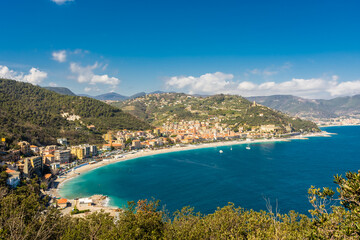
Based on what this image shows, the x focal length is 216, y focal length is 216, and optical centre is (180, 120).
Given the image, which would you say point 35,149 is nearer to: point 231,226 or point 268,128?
point 231,226

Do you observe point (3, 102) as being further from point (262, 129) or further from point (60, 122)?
point (262, 129)

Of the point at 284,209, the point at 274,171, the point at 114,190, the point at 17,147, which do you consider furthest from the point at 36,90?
the point at 284,209

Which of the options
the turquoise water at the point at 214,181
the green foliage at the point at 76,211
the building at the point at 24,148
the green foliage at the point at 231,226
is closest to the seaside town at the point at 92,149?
the building at the point at 24,148

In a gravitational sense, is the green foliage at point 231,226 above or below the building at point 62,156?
above

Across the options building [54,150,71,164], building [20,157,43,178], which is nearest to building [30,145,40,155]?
building [54,150,71,164]

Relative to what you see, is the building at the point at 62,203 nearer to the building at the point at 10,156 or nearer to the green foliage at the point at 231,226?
the green foliage at the point at 231,226

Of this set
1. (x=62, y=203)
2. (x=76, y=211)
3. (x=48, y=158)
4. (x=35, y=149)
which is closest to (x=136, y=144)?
(x=35, y=149)

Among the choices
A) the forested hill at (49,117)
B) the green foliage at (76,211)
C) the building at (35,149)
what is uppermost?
the forested hill at (49,117)
